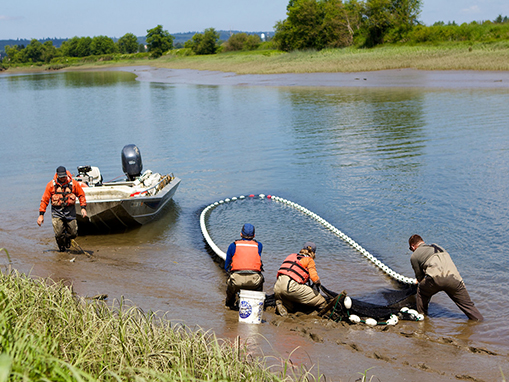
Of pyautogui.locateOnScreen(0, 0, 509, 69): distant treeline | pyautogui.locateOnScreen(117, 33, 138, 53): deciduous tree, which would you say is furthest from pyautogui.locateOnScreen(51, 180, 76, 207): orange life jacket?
pyautogui.locateOnScreen(117, 33, 138, 53): deciduous tree

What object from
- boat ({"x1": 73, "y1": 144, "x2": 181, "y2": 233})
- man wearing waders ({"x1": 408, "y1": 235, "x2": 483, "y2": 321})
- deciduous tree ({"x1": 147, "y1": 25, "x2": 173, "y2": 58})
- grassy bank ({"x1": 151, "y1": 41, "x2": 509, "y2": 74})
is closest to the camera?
man wearing waders ({"x1": 408, "y1": 235, "x2": 483, "y2": 321})

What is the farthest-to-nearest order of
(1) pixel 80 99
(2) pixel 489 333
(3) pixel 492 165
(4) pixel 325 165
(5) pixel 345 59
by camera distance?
1. (5) pixel 345 59
2. (1) pixel 80 99
3. (4) pixel 325 165
4. (3) pixel 492 165
5. (2) pixel 489 333

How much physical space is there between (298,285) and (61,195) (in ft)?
16.5

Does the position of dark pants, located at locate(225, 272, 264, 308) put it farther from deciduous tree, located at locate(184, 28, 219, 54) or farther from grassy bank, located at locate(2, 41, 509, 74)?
deciduous tree, located at locate(184, 28, 219, 54)

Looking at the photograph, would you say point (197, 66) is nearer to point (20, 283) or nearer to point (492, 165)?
point (492, 165)

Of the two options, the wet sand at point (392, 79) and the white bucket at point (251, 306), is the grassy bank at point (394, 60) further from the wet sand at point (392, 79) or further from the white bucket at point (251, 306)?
the white bucket at point (251, 306)

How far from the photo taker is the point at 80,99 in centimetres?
4412

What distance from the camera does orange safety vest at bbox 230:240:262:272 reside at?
7036 millimetres

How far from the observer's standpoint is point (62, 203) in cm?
921

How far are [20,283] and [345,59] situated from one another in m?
51.0

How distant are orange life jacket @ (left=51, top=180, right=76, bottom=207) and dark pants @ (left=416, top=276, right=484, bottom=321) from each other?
21.3 ft

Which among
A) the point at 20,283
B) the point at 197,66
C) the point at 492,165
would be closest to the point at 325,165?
the point at 492,165

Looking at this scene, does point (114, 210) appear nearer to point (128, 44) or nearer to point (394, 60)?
point (394, 60)

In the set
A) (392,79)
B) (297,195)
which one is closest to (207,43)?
(392,79)
